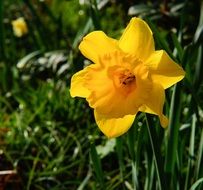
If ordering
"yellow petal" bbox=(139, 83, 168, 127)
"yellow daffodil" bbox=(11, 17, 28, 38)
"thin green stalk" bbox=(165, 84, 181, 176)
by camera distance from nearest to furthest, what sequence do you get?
"yellow petal" bbox=(139, 83, 168, 127) → "thin green stalk" bbox=(165, 84, 181, 176) → "yellow daffodil" bbox=(11, 17, 28, 38)

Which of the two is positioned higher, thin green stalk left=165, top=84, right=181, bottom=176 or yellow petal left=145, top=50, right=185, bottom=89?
yellow petal left=145, top=50, right=185, bottom=89

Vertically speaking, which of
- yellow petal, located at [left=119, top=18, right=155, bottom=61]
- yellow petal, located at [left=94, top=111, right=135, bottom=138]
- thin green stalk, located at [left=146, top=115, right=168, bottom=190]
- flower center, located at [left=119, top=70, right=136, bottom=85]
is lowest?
thin green stalk, located at [left=146, top=115, right=168, bottom=190]

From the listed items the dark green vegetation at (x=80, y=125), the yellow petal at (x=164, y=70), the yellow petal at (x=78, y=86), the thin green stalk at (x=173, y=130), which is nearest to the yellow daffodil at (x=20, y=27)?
the dark green vegetation at (x=80, y=125)

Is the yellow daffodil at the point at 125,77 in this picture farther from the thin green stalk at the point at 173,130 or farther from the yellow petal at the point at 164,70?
the thin green stalk at the point at 173,130

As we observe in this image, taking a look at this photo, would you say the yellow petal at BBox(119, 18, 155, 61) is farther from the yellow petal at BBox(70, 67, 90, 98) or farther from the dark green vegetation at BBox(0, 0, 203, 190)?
the dark green vegetation at BBox(0, 0, 203, 190)

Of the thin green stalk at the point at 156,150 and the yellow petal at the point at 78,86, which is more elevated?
the yellow petal at the point at 78,86

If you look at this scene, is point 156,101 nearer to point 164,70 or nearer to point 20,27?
point 164,70

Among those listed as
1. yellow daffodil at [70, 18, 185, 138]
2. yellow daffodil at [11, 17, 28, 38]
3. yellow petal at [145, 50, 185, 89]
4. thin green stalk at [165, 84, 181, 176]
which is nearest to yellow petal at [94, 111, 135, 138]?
yellow daffodil at [70, 18, 185, 138]

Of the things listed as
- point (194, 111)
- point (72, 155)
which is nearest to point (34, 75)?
point (72, 155)

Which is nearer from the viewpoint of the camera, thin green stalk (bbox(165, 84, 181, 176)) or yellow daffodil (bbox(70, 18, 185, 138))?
yellow daffodil (bbox(70, 18, 185, 138))
